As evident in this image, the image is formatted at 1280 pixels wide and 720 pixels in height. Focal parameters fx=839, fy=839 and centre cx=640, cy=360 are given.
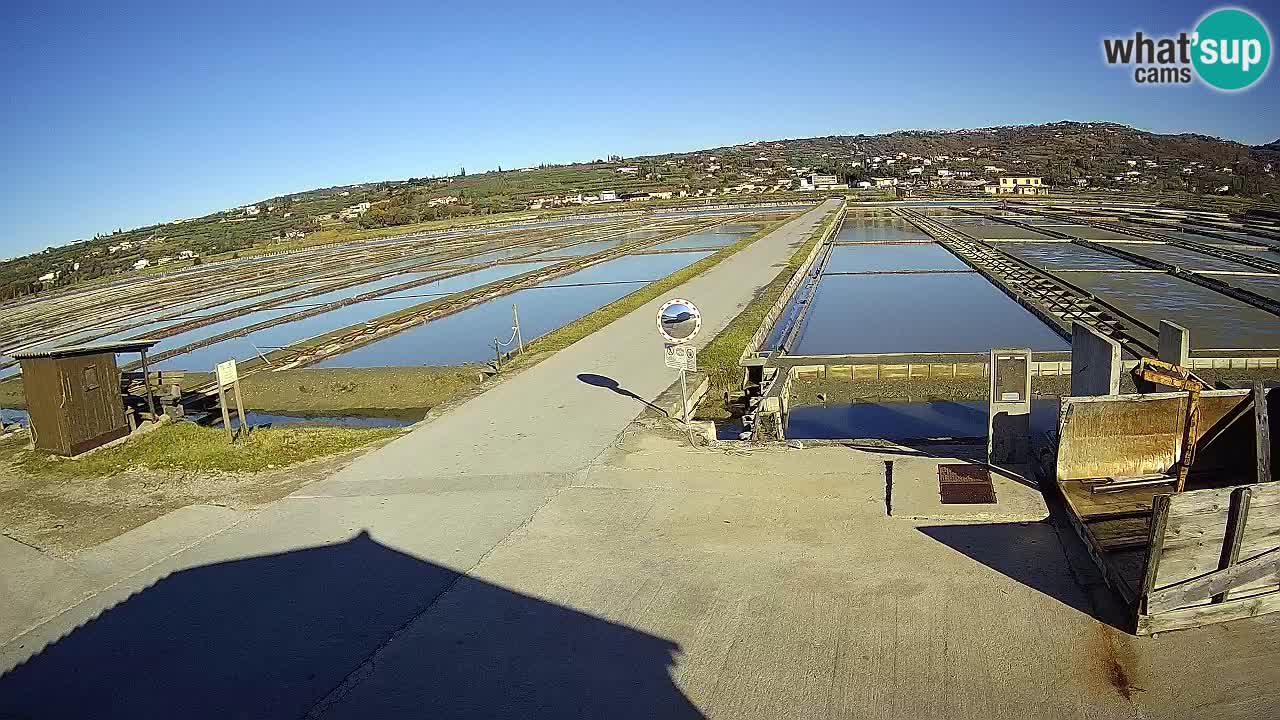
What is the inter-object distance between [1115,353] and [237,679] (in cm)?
749

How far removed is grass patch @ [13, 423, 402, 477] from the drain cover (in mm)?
6739

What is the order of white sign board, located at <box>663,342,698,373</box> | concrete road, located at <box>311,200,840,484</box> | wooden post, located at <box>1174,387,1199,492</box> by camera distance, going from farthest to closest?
white sign board, located at <box>663,342,698,373</box> < concrete road, located at <box>311,200,840,484</box> < wooden post, located at <box>1174,387,1199,492</box>

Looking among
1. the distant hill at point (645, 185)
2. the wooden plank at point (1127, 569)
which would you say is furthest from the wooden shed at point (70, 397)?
the distant hill at point (645, 185)

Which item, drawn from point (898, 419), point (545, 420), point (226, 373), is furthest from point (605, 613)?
point (898, 419)

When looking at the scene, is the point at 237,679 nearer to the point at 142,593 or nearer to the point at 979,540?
the point at 142,593

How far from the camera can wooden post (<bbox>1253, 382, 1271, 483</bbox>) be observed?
Answer: 631 centimetres

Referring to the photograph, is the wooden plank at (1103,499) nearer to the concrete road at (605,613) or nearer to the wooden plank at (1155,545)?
the concrete road at (605,613)

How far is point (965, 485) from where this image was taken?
746 cm

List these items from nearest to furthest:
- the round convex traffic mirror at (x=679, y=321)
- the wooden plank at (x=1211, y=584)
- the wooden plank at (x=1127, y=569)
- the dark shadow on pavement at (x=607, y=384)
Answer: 1. the wooden plank at (x=1211, y=584)
2. the wooden plank at (x=1127, y=569)
3. the round convex traffic mirror at (x=679, y=321)
4. the dark shadow on pavement at (x=607, y=384)

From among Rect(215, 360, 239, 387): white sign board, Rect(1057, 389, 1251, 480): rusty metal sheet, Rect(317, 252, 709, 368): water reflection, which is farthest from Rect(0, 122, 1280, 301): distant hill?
Rect(1057, 389, 1251, 480): rusty metal sheet

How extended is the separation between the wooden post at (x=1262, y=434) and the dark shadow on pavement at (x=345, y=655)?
4.70 m

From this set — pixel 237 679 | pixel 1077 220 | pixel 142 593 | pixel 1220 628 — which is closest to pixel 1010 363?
pixel 1220 628

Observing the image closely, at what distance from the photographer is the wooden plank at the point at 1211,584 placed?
502cm

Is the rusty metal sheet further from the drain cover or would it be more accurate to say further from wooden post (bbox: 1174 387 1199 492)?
the drain cover
